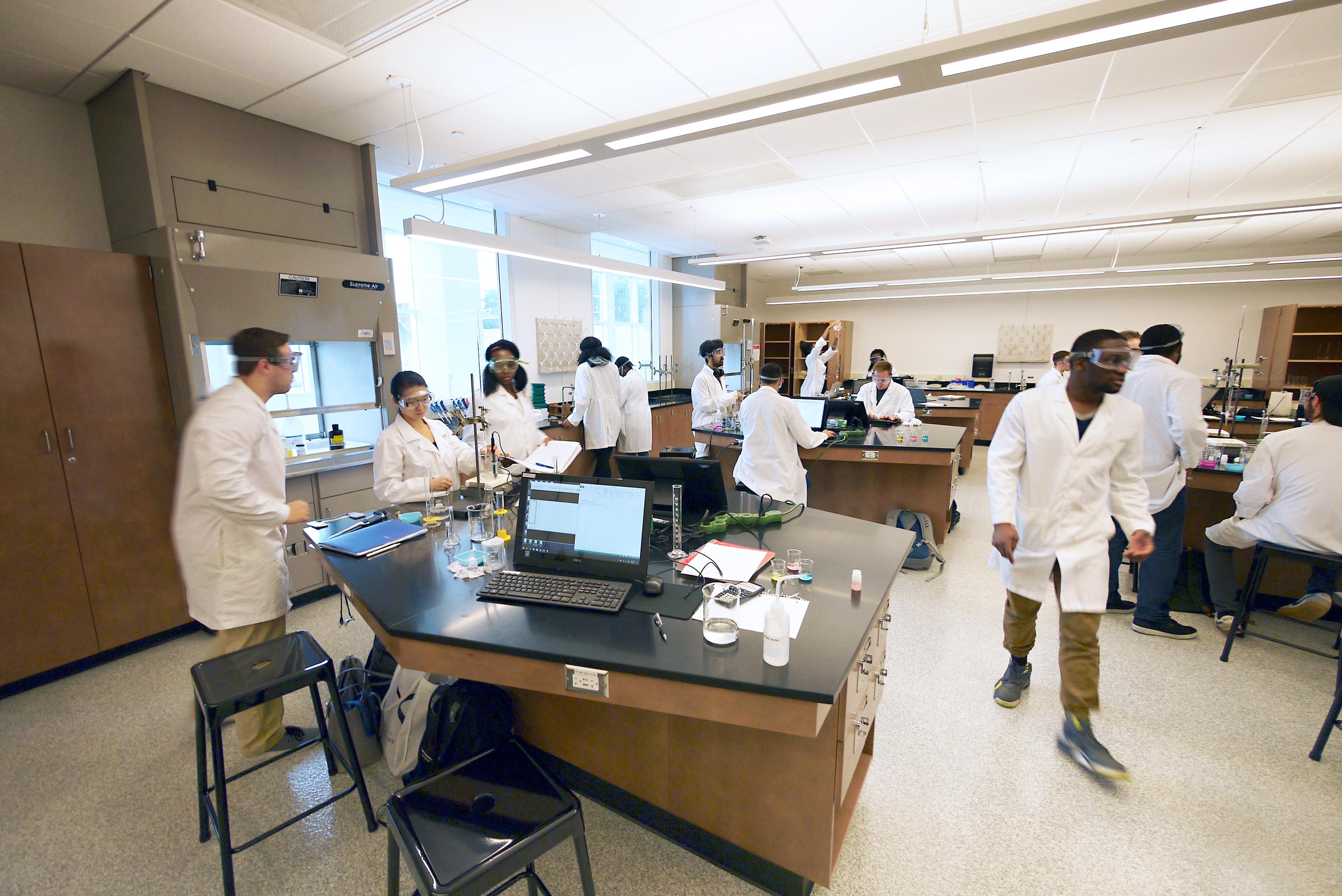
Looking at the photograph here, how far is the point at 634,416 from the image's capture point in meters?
5.41

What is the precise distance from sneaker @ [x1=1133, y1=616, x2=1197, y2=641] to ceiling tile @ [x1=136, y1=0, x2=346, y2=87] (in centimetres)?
505

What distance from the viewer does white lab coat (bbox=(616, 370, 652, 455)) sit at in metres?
5.34

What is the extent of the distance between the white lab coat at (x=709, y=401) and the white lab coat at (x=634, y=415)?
1.71ft

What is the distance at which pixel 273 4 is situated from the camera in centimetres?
219

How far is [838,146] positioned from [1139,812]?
3.82 metres

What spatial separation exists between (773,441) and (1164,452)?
2.08 meters

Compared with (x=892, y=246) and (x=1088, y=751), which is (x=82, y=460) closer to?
(x=1088, y=751)

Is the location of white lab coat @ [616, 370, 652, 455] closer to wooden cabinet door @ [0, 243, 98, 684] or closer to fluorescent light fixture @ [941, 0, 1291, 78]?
wooden cabinet door @ [0, 243, 98, 684]

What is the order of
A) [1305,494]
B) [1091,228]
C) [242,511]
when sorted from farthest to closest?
1. [1091,228]
2. [1305,494]
3. [242,511]

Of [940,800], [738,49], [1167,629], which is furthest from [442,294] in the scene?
[1167,629]

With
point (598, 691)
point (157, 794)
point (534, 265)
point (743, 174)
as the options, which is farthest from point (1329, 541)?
point (534, 265)

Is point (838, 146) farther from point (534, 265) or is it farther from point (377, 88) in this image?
point (534, 265)

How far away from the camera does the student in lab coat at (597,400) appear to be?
493cm

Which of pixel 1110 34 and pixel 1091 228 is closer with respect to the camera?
pixel 1110 34
